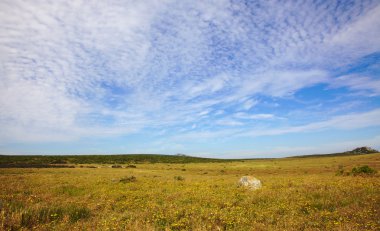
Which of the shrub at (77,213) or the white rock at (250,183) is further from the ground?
the white rock at (250,183)

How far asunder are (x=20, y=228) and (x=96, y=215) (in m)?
2.93

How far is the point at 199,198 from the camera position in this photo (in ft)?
46.7

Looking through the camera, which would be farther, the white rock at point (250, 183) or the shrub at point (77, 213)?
the white rock at point (250, 183)

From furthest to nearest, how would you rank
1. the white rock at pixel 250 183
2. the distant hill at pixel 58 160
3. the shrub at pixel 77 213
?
the distant hill at pixel 58 160 < the white rock at pixel 250 183 < the shrub at pixel 77 213

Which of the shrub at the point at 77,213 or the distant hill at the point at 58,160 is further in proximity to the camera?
the distant hill at the point at 58,160

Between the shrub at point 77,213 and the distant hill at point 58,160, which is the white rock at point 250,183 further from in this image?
the distant hill at point 58,160

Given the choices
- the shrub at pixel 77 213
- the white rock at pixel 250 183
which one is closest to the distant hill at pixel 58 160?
the white rock at pixel 250 183

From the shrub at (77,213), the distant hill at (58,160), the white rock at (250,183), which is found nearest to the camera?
the shrub at (77,213)

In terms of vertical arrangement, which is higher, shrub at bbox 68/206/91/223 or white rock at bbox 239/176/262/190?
white rock at bbox 239/176/262/190

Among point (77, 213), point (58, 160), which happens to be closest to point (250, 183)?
point (77, 213)

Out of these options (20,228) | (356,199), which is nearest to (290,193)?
(356,199)

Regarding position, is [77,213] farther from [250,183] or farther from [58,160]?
[58,160]

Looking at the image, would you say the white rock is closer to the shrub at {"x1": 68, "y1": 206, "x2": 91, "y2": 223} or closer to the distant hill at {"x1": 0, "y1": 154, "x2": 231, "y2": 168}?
the shrub at {"x1": 68, "y1": 206, "x2": 91, "y2": 223}

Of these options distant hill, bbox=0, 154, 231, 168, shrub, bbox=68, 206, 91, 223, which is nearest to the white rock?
shrub, bbox=68, 206, 91, 223
